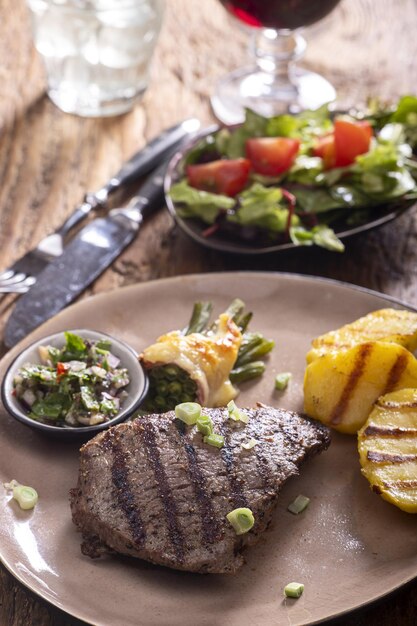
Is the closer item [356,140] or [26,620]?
[26,620]

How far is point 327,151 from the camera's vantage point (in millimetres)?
5109

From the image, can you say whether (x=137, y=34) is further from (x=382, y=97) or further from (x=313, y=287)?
(x=313, y=287)

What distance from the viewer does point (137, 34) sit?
5.71 metres

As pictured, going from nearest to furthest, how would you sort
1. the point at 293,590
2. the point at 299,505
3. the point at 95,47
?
the point at 293,590 → the point at 299,505 → the point at 95,47

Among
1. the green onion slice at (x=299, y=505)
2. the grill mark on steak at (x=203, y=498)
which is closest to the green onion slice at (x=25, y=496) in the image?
the grill mark on steak at (x=203, y=498)

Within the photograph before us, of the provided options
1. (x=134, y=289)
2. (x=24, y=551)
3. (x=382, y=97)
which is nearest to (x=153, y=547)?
(x=24, y=551)

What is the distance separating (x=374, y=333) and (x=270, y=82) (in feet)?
9.91

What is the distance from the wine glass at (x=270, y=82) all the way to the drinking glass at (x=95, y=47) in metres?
0.56

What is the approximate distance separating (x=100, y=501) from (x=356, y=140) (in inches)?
111

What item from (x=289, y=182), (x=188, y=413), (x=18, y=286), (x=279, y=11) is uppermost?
(x=279, y=11)

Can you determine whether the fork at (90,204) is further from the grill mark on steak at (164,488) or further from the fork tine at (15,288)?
the grill mark on steak at (164,488)

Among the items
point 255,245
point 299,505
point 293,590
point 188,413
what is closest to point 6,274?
point 255,245

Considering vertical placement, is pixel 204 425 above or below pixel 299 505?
above

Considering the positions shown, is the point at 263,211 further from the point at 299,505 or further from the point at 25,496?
the point at 25,496
